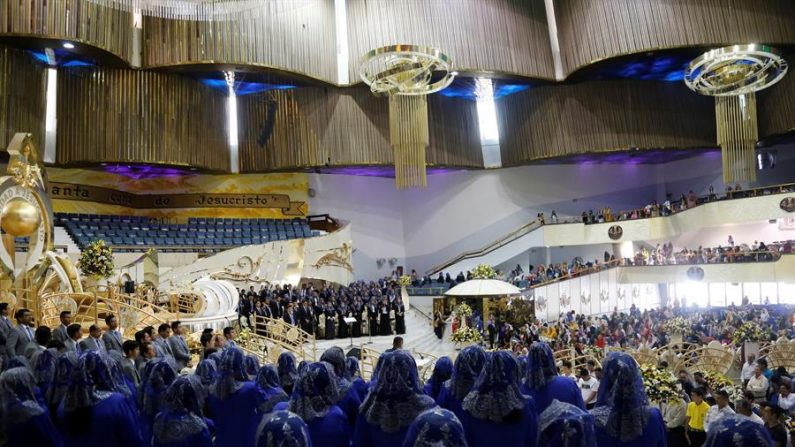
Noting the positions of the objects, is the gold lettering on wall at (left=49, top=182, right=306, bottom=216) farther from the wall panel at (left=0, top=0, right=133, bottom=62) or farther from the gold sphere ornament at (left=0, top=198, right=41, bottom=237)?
the gold sphere ornament at (left=0, top=198, right=41, bottom=237)

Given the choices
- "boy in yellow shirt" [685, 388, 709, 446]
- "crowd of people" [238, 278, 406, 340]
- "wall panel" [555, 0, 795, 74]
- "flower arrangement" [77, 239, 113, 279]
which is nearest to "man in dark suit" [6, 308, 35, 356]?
"flower arrangement" [77, 239, 113, 279]

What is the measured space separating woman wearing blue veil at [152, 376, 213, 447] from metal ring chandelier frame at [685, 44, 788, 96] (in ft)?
52.9

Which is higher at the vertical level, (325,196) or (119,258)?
(325,196)

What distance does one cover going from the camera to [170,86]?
21672 millimetres

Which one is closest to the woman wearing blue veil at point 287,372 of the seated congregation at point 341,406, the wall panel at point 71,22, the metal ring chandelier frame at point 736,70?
the seated congregation at point 341,406

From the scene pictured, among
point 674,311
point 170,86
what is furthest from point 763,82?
point 170,86

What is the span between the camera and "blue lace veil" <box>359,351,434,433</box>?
2979 mm

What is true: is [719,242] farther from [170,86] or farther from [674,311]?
[170,86]

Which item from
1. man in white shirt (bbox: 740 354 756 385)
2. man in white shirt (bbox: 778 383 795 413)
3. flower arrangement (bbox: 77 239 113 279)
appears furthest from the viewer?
flower arrangement (bbox: 77 239 113 279)

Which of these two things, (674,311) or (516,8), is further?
(516,8)

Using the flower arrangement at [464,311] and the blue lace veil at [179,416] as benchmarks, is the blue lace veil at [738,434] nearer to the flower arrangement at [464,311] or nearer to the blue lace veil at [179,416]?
the blue lace veil at [179,416]

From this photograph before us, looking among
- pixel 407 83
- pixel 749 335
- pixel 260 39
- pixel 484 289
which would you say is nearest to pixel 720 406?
pixel 749 335

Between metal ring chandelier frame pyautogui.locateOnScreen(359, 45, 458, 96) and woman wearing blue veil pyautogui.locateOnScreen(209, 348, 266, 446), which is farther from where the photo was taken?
metal ring chandelier frame pyautogui.locateOnScreen(359, 45, 458, 96)

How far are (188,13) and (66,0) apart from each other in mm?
3456
